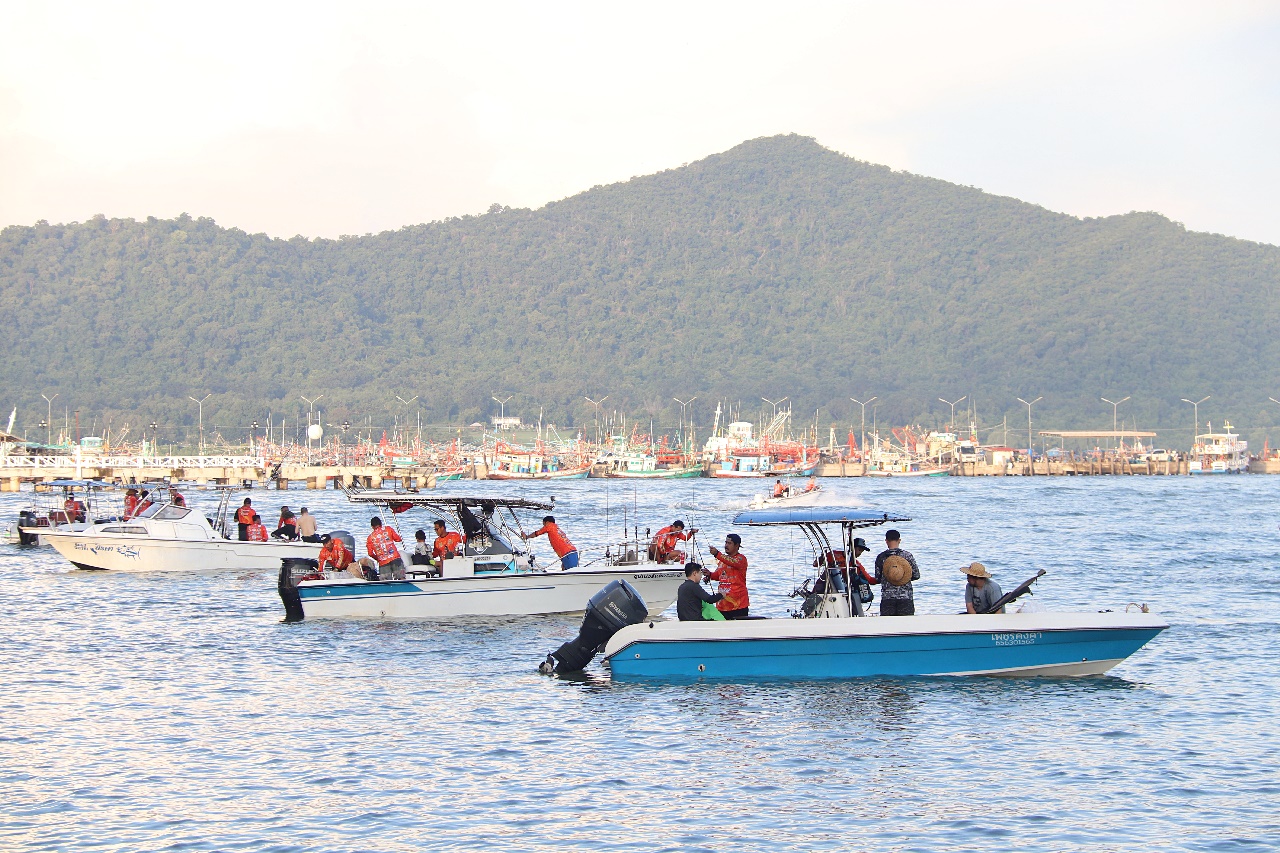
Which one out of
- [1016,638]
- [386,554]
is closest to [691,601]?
[1016,638]

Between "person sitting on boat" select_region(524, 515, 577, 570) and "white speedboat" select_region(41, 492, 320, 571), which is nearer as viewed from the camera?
"person sitting on boat" select_region(524, 515, 577, 570)

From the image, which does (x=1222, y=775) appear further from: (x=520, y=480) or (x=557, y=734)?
(x=520, y=480)

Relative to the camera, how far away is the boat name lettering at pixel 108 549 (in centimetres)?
3519

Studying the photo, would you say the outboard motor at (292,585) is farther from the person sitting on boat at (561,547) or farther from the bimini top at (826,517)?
the bimini top at (826,517)

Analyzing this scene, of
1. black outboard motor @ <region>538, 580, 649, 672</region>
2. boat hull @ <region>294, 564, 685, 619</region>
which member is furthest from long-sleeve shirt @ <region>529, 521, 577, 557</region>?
black outboard motor @ <region>538, 580, 649, 672</region>

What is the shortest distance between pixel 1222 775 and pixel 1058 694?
3.66 m

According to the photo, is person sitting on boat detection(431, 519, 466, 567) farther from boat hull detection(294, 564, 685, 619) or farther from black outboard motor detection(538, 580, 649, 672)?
black outboard motor detection(538, 580, 649, 672)

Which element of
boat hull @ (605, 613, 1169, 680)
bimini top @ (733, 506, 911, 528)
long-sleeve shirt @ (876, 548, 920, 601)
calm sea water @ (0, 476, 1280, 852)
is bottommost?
calm sea water @ (0, 476, 1280, 852)

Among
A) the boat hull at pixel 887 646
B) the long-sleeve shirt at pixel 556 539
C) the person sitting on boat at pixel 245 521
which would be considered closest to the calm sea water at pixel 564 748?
the boat hull at pixel 887 646

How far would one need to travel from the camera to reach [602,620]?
19359 mm

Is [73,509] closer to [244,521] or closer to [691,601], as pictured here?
[244,521]

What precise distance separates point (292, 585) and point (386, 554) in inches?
74.5

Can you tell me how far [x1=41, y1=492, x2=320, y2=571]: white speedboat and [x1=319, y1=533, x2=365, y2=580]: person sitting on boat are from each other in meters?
7.17

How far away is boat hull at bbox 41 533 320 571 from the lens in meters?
33.9
